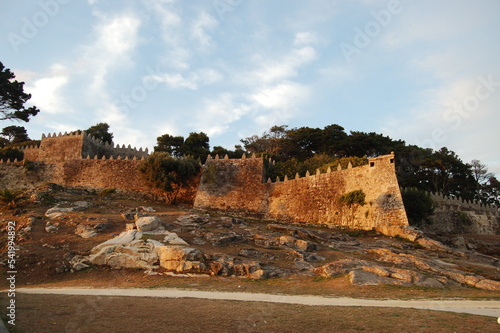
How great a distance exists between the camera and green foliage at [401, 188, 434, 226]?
30.2m

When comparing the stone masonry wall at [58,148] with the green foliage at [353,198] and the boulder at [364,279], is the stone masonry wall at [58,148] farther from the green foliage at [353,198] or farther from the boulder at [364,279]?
the boulder at [364,279]

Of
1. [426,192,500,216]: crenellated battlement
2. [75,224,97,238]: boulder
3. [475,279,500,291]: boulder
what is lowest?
[475,279,500,291]: boulder

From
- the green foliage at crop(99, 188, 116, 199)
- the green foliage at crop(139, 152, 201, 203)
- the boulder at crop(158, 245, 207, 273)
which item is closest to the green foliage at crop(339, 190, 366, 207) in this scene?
the boulder at crop(158, 245, 207, 273)

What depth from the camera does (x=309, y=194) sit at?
3428 cm

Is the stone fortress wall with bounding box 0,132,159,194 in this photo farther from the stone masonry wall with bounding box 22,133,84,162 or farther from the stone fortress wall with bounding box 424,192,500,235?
the stone fortress wall with bounding box 424,192,500,235

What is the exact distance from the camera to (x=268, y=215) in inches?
1437

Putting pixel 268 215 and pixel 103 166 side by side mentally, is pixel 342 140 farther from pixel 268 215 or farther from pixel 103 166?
pixel 103 166

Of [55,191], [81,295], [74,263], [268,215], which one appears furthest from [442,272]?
[55,191]

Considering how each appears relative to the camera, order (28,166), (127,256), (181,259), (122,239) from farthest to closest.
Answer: (28,166)
(122,239)
(127,256)
(181,259)

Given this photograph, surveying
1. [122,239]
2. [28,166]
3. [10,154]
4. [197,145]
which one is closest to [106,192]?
[28,166]

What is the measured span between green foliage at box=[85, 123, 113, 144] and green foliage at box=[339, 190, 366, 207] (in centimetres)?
5378

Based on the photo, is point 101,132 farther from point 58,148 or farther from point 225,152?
point 225,152

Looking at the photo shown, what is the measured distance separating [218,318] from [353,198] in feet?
77.5

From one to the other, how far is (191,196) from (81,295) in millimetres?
28676
